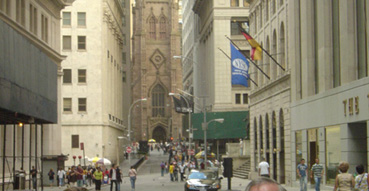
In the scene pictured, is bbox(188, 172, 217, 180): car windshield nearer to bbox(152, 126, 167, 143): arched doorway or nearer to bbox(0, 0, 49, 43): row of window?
bbox(0, 0, 49, 43): row of window

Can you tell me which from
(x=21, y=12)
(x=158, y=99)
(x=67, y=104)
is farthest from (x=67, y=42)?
(x=158, y=99)

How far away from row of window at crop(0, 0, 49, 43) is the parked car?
13.4 metres

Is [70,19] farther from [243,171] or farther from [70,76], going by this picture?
[243,171]

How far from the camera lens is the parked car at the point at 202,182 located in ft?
104

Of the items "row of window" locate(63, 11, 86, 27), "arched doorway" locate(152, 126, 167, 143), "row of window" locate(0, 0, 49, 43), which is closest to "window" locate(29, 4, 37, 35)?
"row of window" locate(0, 0, 49, 43)

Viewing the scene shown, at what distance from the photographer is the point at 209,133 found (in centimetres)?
8306

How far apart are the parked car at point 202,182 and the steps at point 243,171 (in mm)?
21846

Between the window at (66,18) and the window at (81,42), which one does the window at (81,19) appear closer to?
the window at (66,18)

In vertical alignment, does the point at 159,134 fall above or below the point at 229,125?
above

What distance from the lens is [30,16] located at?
44.0 meters

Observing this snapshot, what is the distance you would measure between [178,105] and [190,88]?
30159mm

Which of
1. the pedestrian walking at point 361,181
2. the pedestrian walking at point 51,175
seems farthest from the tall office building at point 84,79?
the pedestrian walking at point 361,181

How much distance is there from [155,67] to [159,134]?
1564cm

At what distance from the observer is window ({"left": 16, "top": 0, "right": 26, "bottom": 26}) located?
4059cm
